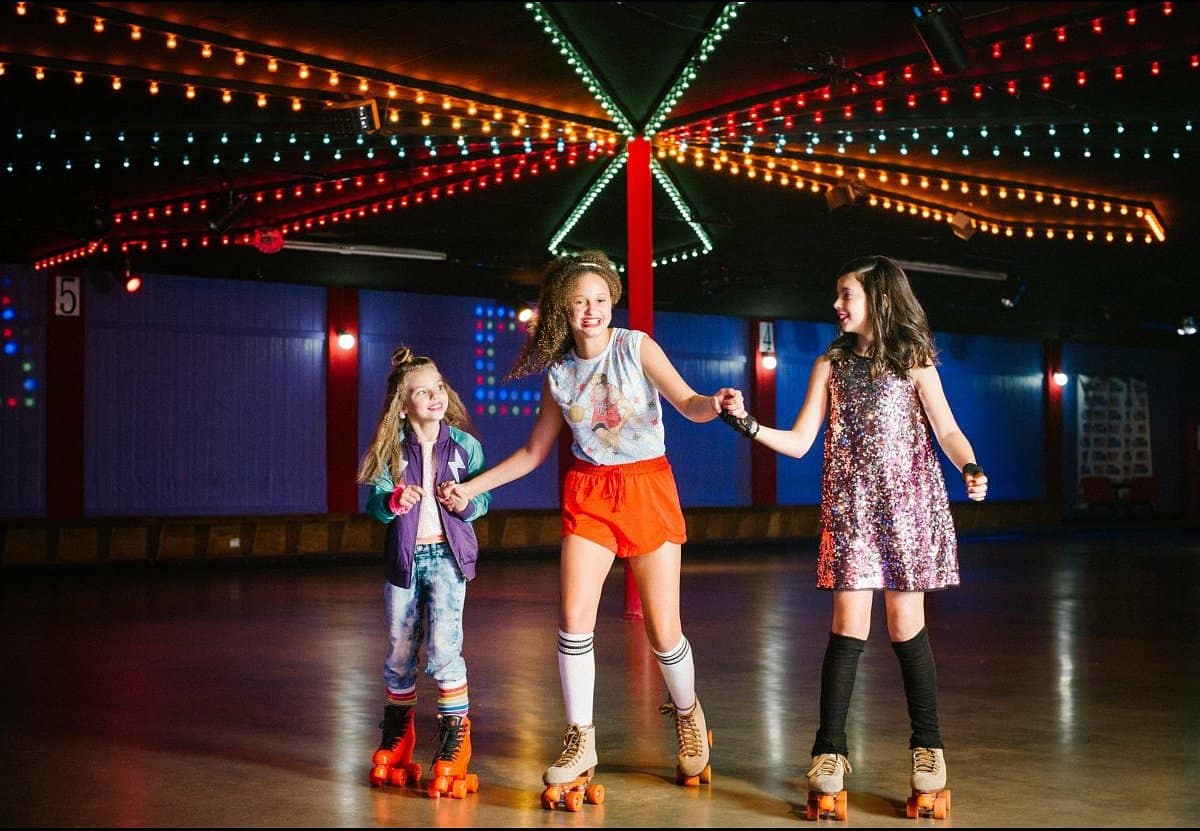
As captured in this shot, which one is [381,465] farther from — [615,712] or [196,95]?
[196,95]

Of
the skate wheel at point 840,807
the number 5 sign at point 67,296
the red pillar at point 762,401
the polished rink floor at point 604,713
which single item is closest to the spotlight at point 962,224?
the polished rink floor at point 604,713

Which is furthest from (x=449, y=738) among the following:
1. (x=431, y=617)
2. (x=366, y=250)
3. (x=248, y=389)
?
(x=248, y=389)

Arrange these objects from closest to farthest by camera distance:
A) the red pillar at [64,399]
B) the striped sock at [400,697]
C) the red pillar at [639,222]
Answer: the striped sock at [400,697], the red pillar at [639,222], the red pillar at [64,399]

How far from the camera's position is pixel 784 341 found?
59.2 ft

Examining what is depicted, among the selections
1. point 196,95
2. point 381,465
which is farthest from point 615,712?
point 196,95

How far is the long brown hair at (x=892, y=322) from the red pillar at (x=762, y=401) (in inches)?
554

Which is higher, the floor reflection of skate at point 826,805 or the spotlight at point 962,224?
the spotlight at point 962,224

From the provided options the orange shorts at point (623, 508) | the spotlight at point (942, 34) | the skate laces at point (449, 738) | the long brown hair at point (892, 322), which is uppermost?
the spotlight at point (942, 34)

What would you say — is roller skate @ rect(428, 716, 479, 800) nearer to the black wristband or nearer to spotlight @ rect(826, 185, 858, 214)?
the black wristband

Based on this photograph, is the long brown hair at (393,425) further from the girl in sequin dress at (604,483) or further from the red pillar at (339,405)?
the red pillar at (339,405)

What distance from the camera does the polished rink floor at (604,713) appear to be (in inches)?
129

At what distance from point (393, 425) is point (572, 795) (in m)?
1.17

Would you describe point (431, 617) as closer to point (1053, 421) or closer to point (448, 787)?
point (448, 787)

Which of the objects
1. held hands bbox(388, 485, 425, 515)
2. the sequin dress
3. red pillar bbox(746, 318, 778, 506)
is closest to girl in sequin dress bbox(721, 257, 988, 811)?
the sequin dress
